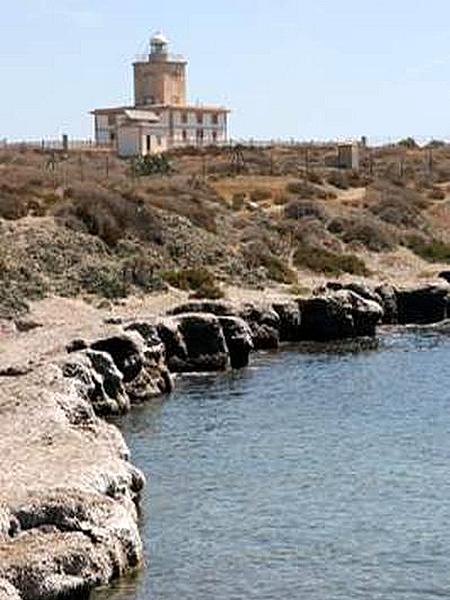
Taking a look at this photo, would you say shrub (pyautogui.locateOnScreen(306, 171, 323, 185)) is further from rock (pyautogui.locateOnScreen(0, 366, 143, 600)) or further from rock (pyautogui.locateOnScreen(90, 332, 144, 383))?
rock (pyautogui.locateOnScreen(0, 366, 143, 600))

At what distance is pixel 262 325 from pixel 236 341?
5124mm

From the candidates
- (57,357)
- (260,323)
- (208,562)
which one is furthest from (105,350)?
(208,562)

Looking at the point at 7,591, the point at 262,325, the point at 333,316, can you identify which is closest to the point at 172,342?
the point at 262,325

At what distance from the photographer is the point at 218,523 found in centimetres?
2603

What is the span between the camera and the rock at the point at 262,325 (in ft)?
171

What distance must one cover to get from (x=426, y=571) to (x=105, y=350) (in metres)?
18.6

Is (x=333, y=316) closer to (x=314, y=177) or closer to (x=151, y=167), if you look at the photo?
(x=151, y=167)

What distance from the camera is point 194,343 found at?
46500 mm

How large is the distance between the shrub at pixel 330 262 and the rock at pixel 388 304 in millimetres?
5603

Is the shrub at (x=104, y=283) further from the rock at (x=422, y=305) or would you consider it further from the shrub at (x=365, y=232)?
the shrub at (x=365, y=232)

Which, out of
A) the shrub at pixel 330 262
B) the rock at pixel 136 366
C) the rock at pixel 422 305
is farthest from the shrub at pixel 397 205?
the rock at pixel 136 366

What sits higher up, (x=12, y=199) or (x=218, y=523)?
(x=12, y=199)

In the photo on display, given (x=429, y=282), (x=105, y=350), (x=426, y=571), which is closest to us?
(x=426, y=571)

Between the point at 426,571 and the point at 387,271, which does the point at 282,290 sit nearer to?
the point at 387,271
